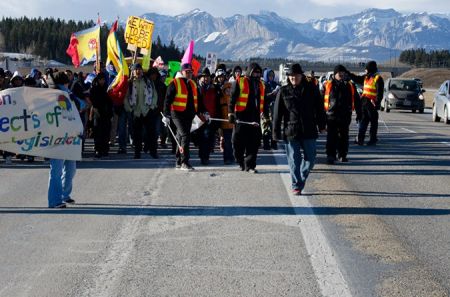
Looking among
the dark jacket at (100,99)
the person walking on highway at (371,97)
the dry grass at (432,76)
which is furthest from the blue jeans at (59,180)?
the dry grass at (432,76)

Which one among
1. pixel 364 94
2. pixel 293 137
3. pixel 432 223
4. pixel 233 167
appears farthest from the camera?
pixel 364 94

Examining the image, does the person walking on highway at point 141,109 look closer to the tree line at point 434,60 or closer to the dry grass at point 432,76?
the dry grass at point 432,76

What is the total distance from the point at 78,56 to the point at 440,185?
45.8ft

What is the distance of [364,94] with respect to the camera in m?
18.0

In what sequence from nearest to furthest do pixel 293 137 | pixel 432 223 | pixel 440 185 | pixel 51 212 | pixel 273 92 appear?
1. pixel 432 223
2. pixel 51 212
3. pixel 293 137
4. pixel 440 185
5. pixel 273 92

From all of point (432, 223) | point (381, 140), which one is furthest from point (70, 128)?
point (381, 140)

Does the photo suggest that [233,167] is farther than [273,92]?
No

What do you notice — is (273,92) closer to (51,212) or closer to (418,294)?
(51,212)

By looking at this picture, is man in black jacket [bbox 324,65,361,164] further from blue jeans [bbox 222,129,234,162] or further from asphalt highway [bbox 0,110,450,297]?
blue jeans [bbox 222,129,234,162]

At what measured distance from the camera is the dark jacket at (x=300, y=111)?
10570 mm

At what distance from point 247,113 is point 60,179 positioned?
14.7 feet

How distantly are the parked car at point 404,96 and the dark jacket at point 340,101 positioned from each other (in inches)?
951

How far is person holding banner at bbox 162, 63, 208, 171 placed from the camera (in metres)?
13.2

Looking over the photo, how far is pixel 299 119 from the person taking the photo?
34.8 ft
